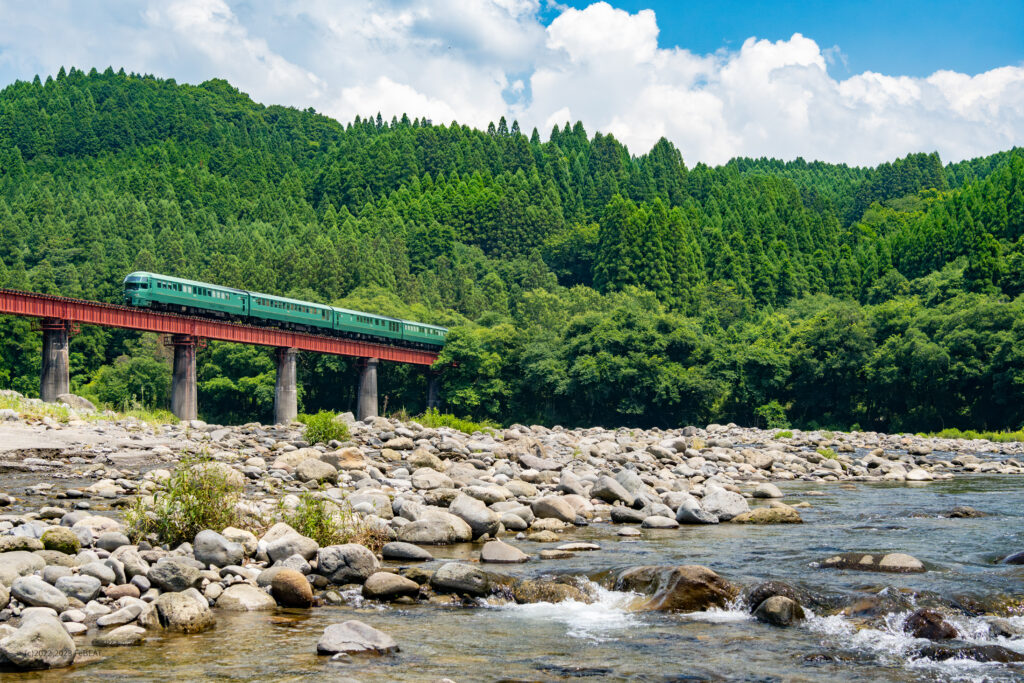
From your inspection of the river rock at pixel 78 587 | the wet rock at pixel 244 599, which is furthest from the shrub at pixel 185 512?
the river rock at pixel 78 587

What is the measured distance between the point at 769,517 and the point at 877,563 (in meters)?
5.16

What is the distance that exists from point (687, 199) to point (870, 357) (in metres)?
89.7

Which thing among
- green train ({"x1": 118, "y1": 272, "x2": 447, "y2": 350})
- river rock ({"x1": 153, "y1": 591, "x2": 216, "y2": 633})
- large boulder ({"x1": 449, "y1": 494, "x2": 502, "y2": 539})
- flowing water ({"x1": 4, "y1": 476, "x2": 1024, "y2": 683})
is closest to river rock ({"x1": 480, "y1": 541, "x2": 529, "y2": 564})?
flowing water ({"x1": 4, "y1": 476, "x2": 1024, "y2": 683})

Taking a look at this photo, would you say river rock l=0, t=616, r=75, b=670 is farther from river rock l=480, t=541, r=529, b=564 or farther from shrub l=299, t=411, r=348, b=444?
shrub l=299, t=411, r=348, b=444

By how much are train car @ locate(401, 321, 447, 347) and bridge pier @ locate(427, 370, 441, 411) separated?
98.1 inches

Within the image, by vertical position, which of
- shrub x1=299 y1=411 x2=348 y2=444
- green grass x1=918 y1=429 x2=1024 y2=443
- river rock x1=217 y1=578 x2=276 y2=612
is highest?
shrub x1=299 y1=411 x2=348 y2=444

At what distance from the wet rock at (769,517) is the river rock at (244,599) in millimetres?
10361

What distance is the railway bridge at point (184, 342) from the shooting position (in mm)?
47906

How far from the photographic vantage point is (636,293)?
99062mm

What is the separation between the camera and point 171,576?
36.9 ft

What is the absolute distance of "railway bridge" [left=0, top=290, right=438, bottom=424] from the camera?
4791 cm

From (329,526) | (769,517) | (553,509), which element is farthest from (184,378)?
(329,526)

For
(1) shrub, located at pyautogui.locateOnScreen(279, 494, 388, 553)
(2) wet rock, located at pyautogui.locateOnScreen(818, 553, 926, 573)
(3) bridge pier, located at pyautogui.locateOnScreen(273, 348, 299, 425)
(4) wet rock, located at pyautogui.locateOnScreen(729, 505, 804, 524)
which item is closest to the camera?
(2) wet rock, located at pyautogui.locateOnScreen(818, 553, 926, 573)

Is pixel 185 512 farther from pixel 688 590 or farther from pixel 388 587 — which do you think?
pixel 688 590
